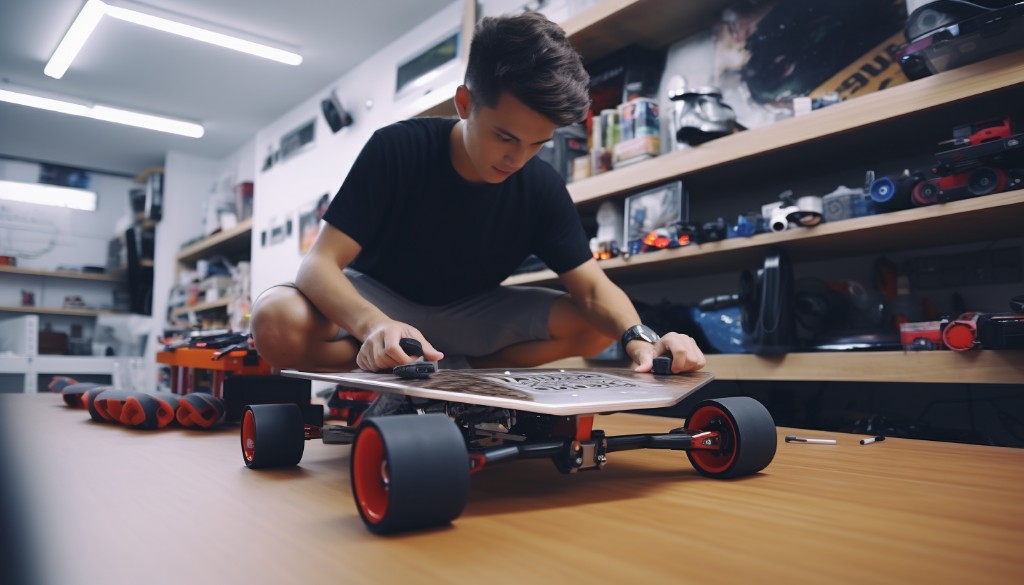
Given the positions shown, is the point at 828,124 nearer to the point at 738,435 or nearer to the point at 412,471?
the point at 738,435

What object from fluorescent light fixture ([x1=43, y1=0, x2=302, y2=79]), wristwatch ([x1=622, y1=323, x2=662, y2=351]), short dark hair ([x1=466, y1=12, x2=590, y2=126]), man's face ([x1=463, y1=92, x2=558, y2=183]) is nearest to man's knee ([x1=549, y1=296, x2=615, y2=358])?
wristwatch ([x1=622, y1=323, x2=662, y2=351])

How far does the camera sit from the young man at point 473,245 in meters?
1.20

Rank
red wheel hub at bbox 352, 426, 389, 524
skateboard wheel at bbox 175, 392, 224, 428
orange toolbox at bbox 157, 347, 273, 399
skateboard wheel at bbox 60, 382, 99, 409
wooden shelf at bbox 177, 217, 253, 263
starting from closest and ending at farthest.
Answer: red wheel hub at bbox 352, 426, 389, 524, skateboard wheel at bbox 175, 392, 224, 428, orange toolbox at bbox 157, 347, 273, 399, skateboard wheel at bbox 60, 382, 99, 409, wooden shelf at bbox 177, 217, 253, 263

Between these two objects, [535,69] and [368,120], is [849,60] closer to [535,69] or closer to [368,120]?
[535,69]

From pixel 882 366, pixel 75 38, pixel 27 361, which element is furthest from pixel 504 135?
pixel 27 361

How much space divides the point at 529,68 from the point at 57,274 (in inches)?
285

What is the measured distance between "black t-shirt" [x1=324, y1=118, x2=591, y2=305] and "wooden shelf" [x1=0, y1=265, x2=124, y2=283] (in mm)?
6564

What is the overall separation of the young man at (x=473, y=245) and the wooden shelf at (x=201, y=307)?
4.38 metres

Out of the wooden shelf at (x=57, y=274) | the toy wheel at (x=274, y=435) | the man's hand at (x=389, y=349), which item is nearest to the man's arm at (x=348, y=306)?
the man's hand at (x=389, y=349)

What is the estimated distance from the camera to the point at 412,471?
61 centimetres

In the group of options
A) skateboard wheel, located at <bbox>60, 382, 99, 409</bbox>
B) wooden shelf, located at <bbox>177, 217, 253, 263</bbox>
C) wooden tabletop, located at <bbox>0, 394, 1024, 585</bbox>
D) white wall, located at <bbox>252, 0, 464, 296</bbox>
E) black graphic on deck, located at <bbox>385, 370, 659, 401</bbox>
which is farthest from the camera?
wooden shelf, located at <bbox>177, 217, 253, 263</bbox>

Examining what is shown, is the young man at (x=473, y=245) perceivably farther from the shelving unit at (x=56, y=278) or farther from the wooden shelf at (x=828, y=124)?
the shelving unit at (x=56, y=278)

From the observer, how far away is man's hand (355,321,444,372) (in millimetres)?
936

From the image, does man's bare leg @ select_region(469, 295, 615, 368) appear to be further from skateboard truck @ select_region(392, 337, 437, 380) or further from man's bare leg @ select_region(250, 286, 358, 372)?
skateboard truck @ select_region(392, 337, 437, 380)
